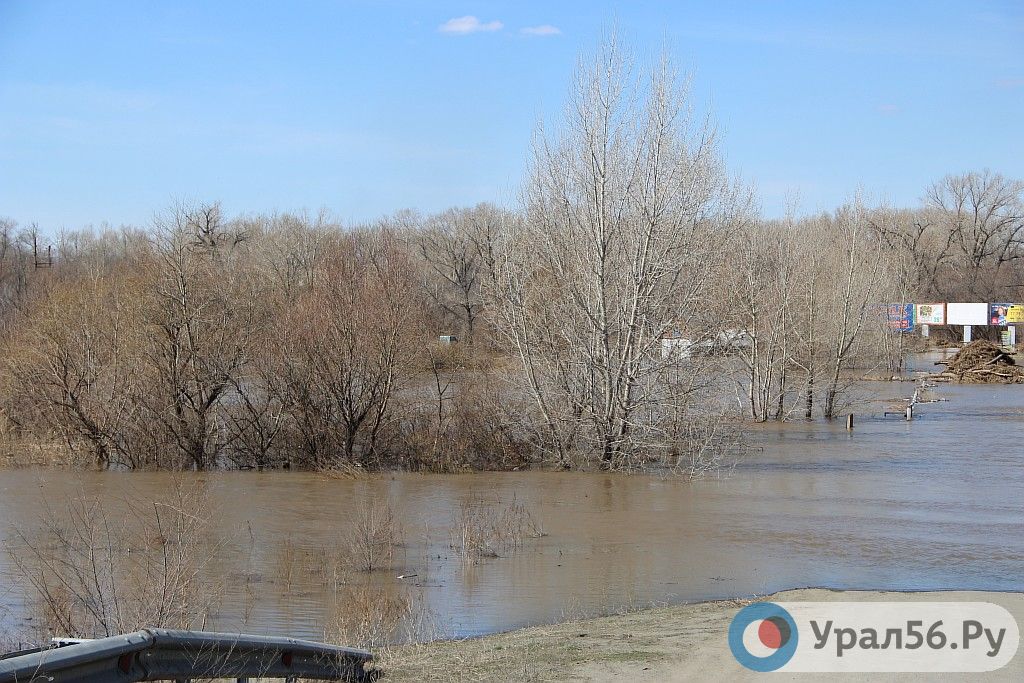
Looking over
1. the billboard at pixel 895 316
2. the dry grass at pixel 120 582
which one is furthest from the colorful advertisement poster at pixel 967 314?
the dry grass at pixel 120 582

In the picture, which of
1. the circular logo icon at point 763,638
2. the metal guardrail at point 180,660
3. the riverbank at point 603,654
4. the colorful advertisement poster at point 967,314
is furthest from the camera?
the colorful advertisement poster at point 967,314

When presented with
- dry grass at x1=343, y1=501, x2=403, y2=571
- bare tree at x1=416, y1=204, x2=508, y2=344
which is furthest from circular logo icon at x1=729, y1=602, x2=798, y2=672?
bare tree at x1=416, y1=204, x2=508, y2=344

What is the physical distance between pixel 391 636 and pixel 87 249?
313 ft

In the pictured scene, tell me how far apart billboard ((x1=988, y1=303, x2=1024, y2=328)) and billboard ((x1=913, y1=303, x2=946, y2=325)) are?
346cm

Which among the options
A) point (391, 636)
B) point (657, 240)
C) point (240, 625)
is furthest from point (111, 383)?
point (391, 636)

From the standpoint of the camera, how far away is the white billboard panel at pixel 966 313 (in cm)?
7475

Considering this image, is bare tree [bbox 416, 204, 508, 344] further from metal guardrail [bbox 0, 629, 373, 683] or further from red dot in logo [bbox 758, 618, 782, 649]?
metal guardrail [bbox 0, 629, 373, 683]

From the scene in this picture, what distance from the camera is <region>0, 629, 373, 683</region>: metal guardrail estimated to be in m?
4.66

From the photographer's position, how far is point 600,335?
2225 cm

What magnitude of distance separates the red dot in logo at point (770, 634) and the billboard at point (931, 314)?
243ft

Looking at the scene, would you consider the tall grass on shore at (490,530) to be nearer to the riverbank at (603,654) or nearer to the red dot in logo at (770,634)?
the riverbank at (603,654)

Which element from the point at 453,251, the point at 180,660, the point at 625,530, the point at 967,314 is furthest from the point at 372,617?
the point at 967,314

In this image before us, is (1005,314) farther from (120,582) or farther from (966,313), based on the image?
(120,582)

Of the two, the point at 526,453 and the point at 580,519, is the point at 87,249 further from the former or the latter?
the point at 580,519
